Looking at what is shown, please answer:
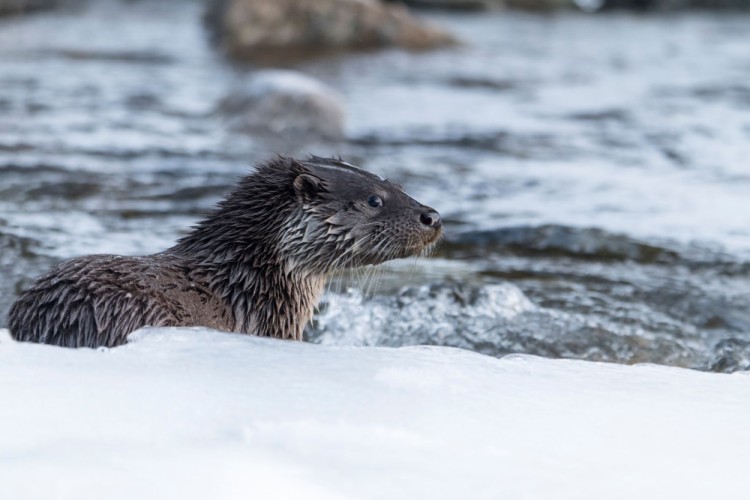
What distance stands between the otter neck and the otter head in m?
0.08

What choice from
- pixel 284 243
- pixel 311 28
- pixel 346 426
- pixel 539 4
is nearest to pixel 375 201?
pixel 284 243

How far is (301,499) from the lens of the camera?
8.35 feet

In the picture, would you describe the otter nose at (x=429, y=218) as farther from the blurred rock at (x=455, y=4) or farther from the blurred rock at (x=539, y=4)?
the blurred rock at (x=539, y=4)

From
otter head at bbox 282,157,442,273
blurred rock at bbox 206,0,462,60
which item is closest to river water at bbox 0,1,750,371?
blurred rock at bbox 206,0,462,60

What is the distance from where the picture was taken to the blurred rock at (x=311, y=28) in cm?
1616

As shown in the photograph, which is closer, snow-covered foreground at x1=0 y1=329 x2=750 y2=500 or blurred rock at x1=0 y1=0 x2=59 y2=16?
snow-covered foreground at x1=0 y1=329 x2=750 y2=500

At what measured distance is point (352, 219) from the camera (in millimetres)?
4309

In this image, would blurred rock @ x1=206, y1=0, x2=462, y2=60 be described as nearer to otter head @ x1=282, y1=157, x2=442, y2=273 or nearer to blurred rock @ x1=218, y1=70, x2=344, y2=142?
blurred rock @ x1=218, y1=70, x2=344, y2=142

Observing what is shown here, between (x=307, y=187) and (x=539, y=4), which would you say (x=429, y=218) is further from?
(x=539, y=4)

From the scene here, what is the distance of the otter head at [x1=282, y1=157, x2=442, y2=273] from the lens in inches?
167

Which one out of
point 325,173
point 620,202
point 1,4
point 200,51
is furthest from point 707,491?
point 1,4

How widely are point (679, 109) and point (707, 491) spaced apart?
9751 millimetres

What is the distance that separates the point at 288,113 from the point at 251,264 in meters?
6.35

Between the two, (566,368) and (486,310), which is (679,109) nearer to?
(486,310)
